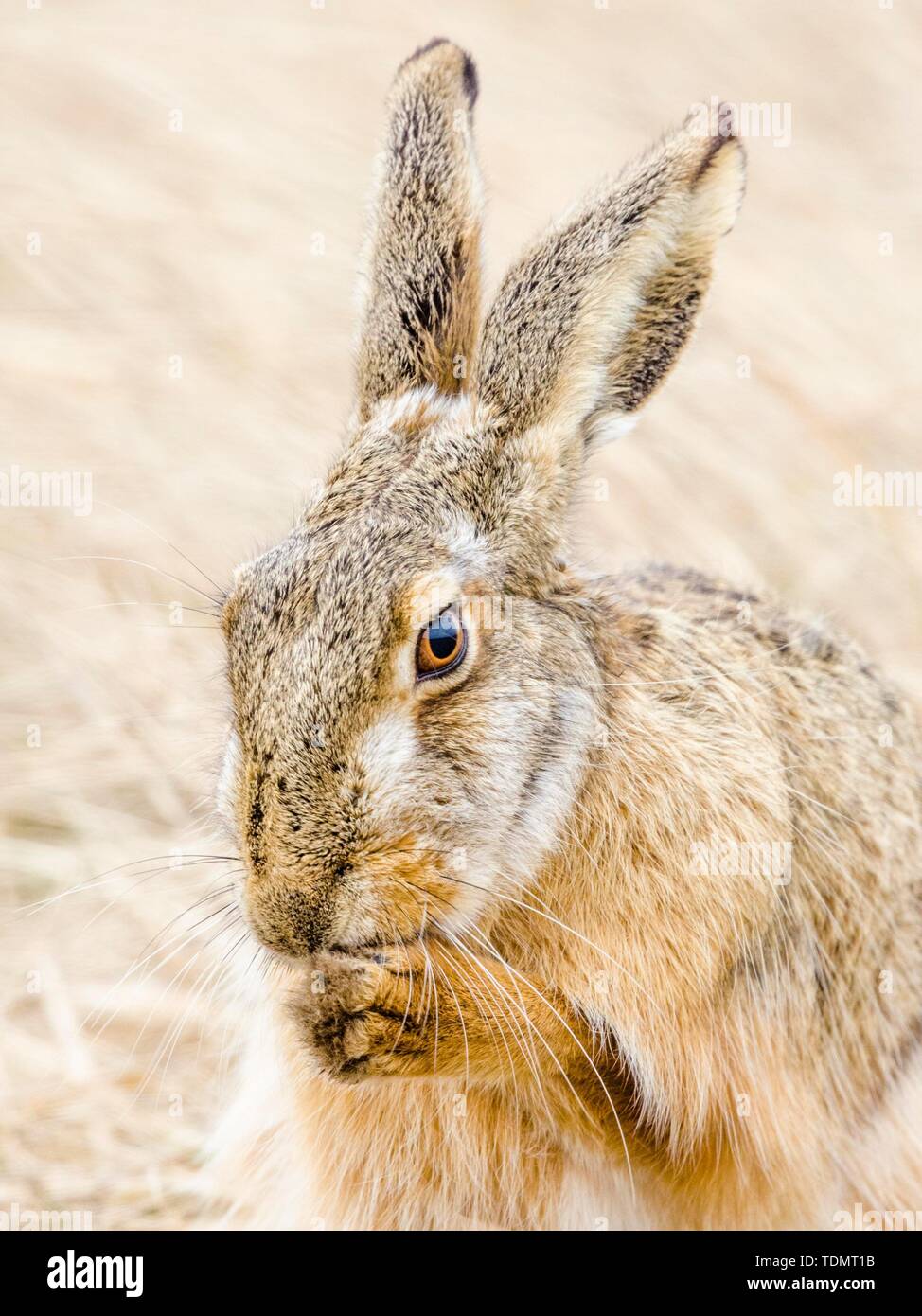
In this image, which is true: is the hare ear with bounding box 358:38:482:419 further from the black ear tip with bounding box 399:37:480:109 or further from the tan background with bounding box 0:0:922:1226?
the tan background with bounding box 0:0:922:1226

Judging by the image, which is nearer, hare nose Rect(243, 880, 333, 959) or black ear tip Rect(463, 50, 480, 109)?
hare nose Rect(243, 880, 333, 959)

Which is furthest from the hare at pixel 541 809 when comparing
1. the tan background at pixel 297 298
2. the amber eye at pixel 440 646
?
the tan background at pixel 297 298

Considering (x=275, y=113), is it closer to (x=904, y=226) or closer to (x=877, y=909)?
(x=904, y=226)

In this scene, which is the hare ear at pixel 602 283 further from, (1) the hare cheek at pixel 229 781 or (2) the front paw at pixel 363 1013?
(2) the front paw at pixel 363 1013

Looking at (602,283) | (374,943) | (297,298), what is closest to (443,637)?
(374,943)

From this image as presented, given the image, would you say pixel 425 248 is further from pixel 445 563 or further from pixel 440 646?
pixel 440 646

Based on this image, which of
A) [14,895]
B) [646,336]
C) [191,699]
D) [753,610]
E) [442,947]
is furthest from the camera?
[191,699]

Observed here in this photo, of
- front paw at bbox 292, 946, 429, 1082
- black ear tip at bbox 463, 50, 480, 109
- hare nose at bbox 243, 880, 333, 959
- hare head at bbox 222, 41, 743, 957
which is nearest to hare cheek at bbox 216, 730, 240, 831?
hare head at bbox 222, 41, 743, 957

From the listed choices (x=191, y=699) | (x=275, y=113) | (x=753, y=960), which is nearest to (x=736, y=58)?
(x=275, y=113)
